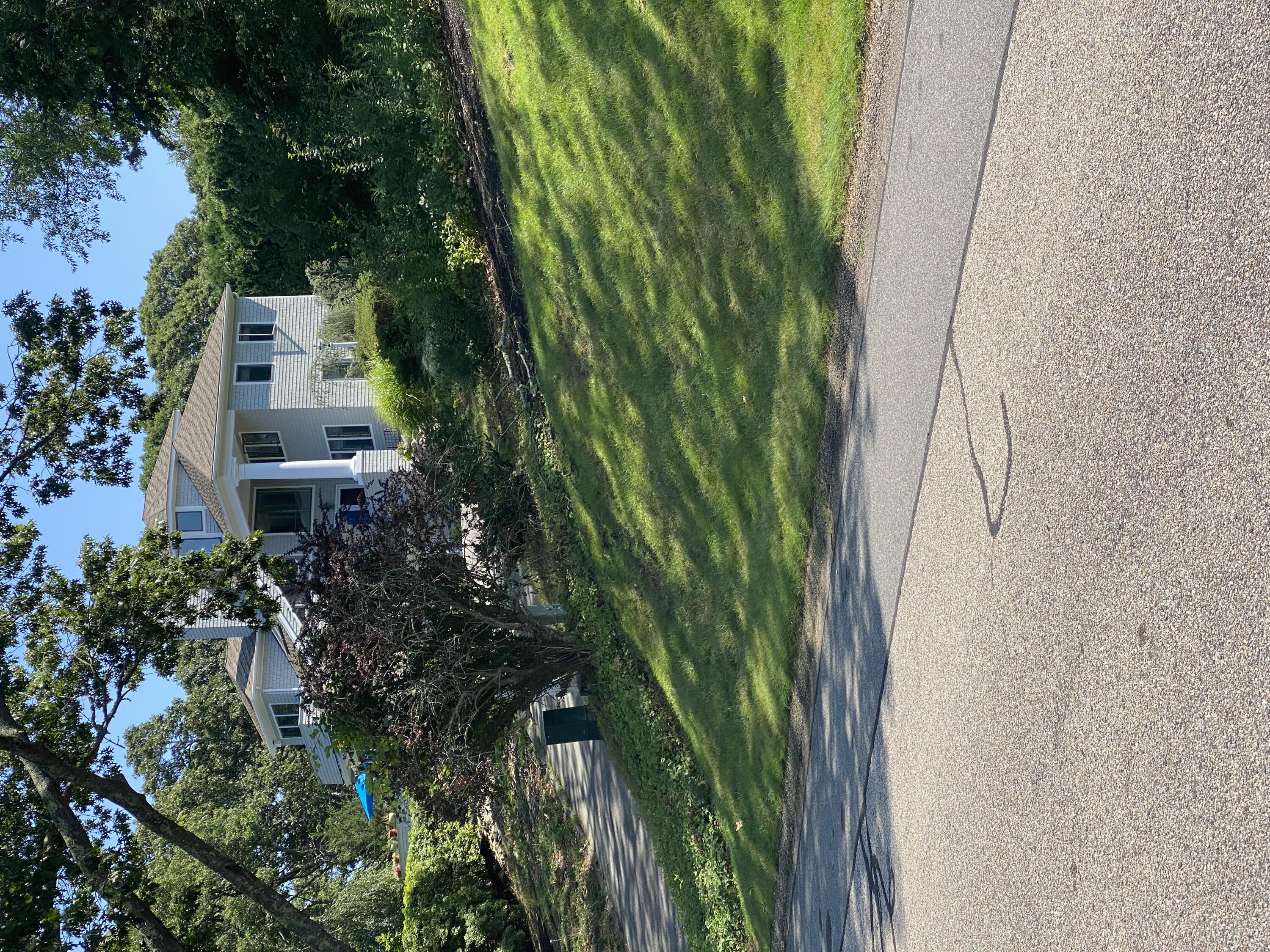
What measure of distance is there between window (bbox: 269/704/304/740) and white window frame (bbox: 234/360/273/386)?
10.3 metres

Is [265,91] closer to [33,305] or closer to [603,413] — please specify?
[33,305]

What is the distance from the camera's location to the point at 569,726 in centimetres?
1434

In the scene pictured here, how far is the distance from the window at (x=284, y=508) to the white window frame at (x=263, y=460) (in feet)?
3.43

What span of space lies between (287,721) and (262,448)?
9.95m

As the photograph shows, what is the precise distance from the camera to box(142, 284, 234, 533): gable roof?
28469mm

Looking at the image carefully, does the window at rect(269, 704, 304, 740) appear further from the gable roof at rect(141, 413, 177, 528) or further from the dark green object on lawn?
the dark green object on lawn

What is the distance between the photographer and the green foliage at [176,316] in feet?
174

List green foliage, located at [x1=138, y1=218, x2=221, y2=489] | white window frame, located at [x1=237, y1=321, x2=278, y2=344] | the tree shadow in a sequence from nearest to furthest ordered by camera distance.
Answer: the tree shadow < white window frame, located at [x1=237, y1=321, x2=278, y2=344] < green foliage, located at [x1=138, y1=218, x2=221, y2=489]

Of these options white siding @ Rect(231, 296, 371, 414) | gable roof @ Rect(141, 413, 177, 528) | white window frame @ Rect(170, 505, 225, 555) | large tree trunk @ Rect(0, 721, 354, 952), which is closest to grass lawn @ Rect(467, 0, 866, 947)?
large tree trunk @ Rect(0, 721, 354, 952)

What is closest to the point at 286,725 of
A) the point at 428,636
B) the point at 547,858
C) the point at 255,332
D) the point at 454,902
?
the point at 255,332

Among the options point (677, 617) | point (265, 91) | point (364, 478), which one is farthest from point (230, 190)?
point (677, 617)

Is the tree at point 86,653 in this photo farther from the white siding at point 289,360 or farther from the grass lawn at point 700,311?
the white siding at point 289,360

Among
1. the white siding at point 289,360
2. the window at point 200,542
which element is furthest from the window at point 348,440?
the window at point 200,542

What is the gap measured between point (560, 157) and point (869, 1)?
594 centimetres
